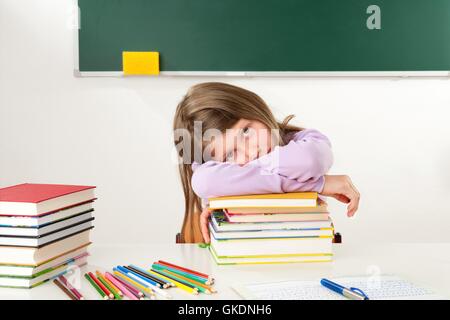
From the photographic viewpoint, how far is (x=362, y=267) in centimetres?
96

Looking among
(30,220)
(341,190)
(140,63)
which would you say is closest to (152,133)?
(140,63)

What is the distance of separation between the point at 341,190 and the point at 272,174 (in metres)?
0.20

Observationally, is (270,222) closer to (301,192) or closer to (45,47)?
(301,192)

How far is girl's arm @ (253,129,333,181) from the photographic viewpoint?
979 millimetres

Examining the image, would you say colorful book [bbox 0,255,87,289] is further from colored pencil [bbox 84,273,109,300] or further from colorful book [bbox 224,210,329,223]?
colorful book [bbox 224,210,329,223]

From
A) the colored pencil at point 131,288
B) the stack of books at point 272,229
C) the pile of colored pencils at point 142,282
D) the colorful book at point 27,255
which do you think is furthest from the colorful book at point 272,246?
the colorful book at point 27,255

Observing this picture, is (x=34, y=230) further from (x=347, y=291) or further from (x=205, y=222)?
(x=347, y=291)

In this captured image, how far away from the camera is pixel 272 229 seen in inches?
38.3

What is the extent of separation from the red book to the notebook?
0.36 meters

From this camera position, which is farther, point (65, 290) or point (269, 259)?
point (269, 259)

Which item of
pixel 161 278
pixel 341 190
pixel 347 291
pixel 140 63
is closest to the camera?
pixel 347 291

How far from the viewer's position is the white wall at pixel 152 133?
237cm

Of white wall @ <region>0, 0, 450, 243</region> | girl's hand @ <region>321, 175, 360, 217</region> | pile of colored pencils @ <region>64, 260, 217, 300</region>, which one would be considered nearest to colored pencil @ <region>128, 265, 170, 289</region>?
pile of colored pencils @ <region>64, 260, 217, 300</region>

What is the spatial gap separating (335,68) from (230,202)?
5.17ft
